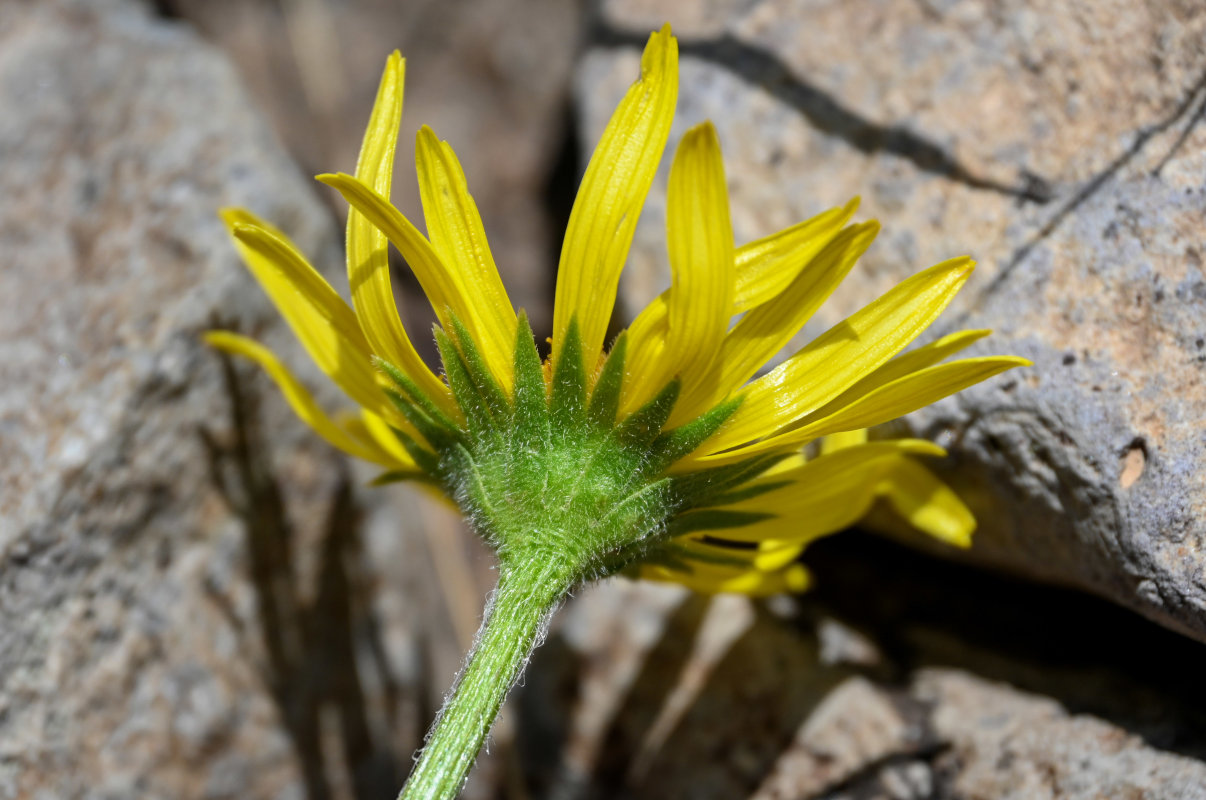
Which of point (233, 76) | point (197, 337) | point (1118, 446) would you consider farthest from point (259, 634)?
point (1118, 446)

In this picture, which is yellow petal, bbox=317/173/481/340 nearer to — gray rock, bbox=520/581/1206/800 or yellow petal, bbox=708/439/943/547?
yellow petal, bbox=708/439/943/547

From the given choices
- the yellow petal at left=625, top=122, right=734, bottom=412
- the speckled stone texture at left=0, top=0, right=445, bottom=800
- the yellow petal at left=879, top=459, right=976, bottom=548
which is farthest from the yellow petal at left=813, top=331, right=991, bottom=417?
the speckled stone texture at left=0, top=0, right=445, bottom=800

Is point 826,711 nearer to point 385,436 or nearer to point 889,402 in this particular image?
point 889,402

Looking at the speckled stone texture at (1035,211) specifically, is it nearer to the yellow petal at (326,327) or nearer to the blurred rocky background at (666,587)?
the blurred rocky background at (666,587)

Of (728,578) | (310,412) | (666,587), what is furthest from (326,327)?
(666,587)

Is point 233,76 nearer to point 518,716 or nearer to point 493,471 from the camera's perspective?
point 493,471
